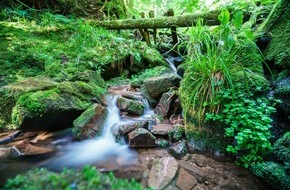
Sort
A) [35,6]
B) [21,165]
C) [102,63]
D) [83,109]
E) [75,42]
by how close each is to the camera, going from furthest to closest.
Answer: [35,6], [75,42], [102,63], [83,109], [21,165]

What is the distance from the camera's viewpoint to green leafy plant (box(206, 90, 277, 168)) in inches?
98.3

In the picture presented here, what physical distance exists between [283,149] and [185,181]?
42.8 inches

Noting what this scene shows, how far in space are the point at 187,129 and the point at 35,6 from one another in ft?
21.6

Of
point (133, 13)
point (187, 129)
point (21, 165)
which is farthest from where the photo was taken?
point (133, 13)

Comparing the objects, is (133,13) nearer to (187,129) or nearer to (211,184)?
(187,129)

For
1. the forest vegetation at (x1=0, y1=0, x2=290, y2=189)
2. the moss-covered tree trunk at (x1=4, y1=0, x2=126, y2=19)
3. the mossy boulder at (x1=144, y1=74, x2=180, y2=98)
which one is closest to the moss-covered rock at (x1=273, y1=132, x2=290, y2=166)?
the forest vegetation at (x1=0, y1=0, x2=290, y2=189)

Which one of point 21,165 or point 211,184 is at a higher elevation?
point 21,165

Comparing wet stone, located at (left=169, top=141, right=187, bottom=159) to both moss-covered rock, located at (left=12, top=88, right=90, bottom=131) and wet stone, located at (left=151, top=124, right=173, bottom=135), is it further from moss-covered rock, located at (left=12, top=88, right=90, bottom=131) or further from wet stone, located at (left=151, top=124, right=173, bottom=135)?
moss-covered rock, located at (left=12, top=88, right=90, bottom=131)

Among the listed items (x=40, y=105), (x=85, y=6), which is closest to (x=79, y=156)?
(x=40, y=105)

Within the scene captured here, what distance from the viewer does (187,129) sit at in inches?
126

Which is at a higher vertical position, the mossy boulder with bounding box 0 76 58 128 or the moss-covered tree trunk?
the moss-covered tree trunk

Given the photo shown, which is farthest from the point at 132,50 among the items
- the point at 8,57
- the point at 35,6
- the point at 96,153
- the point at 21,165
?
the point at 21,165

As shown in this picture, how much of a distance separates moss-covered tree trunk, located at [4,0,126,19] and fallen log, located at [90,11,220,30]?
3.86ft

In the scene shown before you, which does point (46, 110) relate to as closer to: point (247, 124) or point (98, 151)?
point (98, 151)
